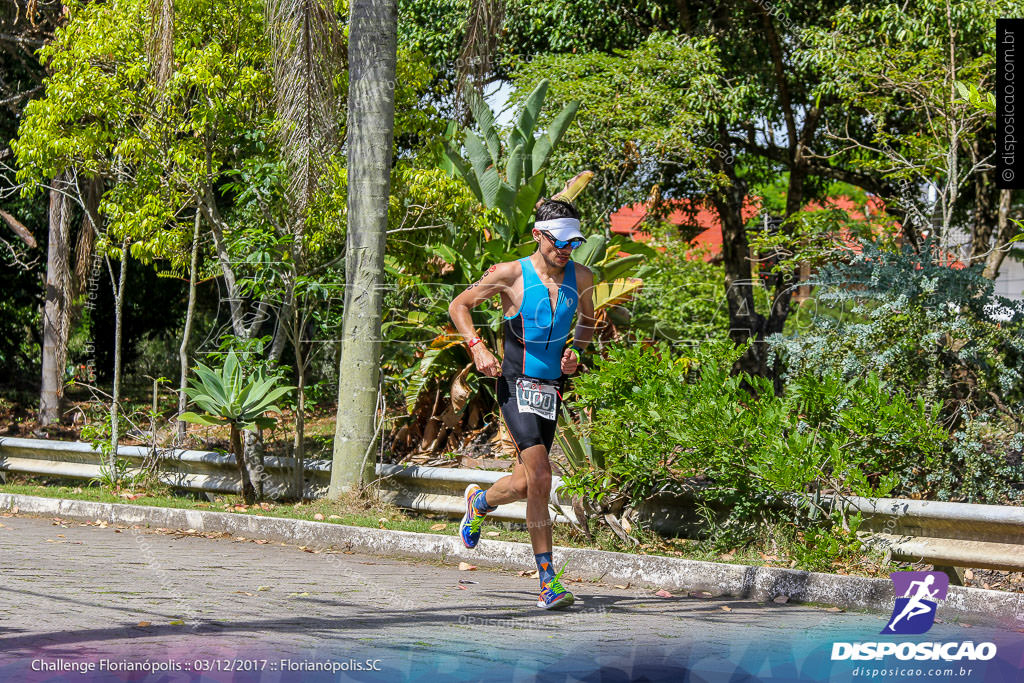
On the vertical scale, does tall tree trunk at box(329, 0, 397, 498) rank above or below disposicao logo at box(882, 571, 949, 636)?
above

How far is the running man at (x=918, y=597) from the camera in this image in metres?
5.44

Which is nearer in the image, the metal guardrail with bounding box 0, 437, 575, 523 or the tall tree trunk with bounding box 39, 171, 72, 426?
the metal guardrail with bounding box 0, 437, 575, 523

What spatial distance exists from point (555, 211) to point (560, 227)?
11 centimetres

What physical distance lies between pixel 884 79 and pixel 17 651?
42.3ft

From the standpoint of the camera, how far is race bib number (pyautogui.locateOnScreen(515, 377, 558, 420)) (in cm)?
559

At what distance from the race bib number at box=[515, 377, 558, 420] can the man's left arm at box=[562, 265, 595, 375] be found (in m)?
0.16

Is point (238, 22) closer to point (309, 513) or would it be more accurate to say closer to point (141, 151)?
point (141, 151)

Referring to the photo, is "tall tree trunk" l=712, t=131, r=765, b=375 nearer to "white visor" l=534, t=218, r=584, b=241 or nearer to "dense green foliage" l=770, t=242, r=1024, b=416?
"dense green foliage" l=770, t=242, r=1024, b=416

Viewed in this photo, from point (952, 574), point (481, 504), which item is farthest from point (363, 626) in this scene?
point (952, 574)

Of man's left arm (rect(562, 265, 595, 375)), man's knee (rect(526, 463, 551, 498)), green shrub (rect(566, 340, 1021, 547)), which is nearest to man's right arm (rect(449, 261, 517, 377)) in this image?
man's left arm (rect(562, 265, 595, 375))

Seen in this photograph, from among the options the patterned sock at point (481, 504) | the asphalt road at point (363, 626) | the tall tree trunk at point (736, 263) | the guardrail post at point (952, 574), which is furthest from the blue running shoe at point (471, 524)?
the tall tree trunk at point (736, 263)

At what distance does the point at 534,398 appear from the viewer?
18.4ft

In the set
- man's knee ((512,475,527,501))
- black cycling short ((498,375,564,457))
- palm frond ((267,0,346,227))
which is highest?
palm frond ((267,0,346,227))

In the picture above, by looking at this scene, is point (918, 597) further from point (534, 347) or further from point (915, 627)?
point (534, 347)
